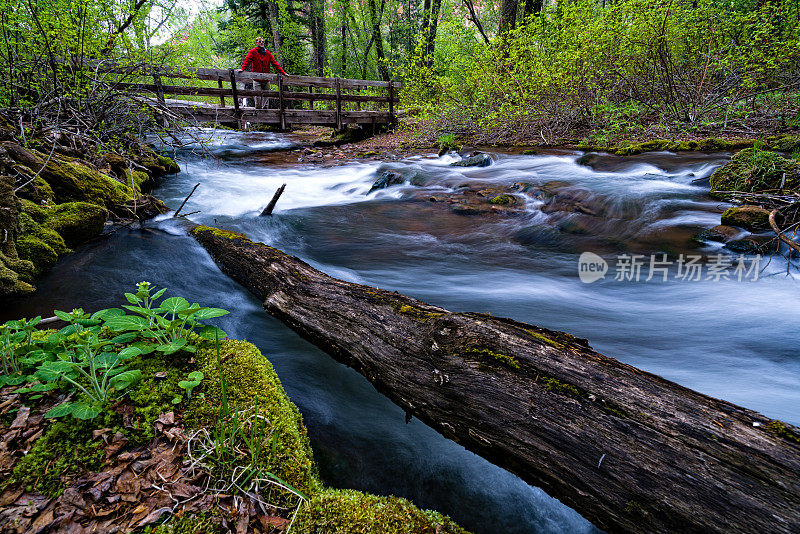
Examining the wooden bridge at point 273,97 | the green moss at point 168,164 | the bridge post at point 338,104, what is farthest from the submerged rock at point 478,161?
the bridge post at point 338,104

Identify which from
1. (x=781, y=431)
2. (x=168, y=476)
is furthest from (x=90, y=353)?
(x=781, y=431)

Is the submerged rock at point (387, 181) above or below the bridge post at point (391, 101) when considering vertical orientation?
below

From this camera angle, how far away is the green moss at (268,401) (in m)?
1.53

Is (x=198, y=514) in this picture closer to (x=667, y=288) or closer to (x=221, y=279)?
(x=221, y=279)

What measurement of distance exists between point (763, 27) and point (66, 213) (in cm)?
1193

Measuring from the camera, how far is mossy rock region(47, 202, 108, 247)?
4.18 metres

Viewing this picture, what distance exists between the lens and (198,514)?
132 centimetres

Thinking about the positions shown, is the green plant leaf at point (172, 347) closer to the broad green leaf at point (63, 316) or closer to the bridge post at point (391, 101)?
the broad green leaf at point (63, 316)

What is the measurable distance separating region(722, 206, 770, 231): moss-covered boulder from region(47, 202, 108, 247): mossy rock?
7571mm

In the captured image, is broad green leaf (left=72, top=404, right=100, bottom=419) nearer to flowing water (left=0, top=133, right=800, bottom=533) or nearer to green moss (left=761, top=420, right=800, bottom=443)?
flowing water (left=0, top=133, right=800, bottom=533)

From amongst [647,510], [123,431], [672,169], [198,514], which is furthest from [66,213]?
[672,169]

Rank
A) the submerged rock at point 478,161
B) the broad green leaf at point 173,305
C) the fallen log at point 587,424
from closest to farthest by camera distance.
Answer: the fallen log at point 587,424 → the broad green leaf at point 173,305 → the submerged rock at point 478,161

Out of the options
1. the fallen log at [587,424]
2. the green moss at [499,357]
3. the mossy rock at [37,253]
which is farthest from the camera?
the mossy rock at [37,253]

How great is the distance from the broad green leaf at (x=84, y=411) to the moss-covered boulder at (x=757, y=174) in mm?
6691
